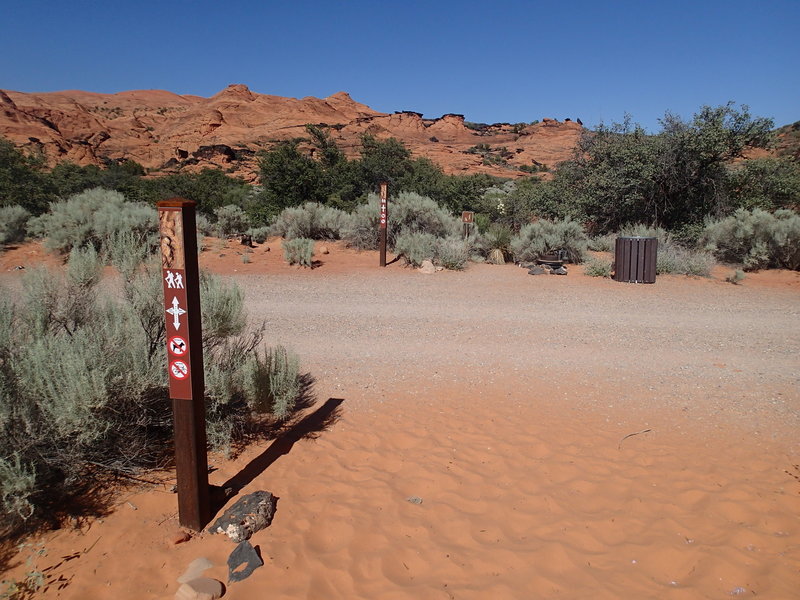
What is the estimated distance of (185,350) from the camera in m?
2.94

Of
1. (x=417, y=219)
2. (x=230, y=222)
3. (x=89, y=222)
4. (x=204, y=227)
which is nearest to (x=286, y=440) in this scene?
(x=89, y=222)

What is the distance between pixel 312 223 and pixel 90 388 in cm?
1496

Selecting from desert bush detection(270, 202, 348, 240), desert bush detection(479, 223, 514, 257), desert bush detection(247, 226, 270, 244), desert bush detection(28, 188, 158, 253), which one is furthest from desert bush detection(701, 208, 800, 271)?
desert bush detection(28, 188, 158, 253)

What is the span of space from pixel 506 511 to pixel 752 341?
5855 mm

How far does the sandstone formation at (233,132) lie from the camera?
56.2 metres

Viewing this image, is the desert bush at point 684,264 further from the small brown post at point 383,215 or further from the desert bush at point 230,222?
the desert bush at point 230,222

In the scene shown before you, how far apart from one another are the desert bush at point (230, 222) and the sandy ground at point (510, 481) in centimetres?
1329

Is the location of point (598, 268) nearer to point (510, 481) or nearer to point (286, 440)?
point (510, 481)

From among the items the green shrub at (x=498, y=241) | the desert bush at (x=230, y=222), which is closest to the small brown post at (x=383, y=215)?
the green shrub at (x=498, y=241)

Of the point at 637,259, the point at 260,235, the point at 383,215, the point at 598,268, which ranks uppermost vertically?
the point at 383,215

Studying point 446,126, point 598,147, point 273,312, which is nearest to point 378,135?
point 446,126

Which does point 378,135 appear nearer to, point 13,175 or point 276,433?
point 13,175

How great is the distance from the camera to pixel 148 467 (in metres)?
3.73

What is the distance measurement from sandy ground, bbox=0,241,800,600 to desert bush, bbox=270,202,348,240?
34.3ft
